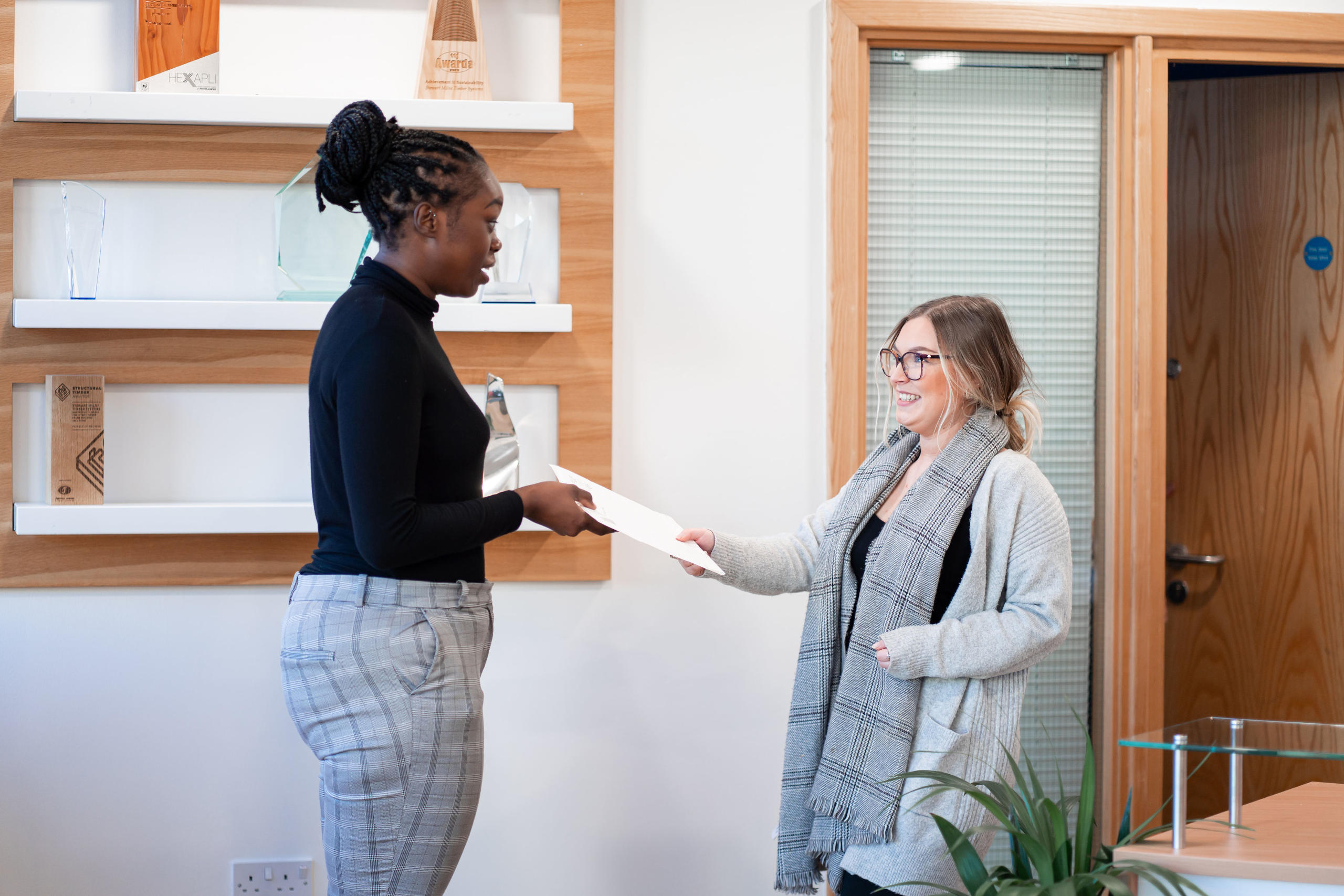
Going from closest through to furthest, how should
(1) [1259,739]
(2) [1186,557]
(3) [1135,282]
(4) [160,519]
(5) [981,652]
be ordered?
(1) [1259,739]
(5) [981,652]
(4) [160,519]
(3) [1135,282]
(2) [1186,557]

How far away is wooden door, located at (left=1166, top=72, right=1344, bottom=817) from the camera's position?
2.71 m

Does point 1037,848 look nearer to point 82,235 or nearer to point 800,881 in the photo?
point 800,881

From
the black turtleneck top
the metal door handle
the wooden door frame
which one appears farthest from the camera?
the metal door handle

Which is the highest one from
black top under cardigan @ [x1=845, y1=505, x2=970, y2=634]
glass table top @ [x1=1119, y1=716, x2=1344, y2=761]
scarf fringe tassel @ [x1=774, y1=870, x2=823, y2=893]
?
black top under cardigan @ [x1=845, y1=505, x2=970, y2=634]

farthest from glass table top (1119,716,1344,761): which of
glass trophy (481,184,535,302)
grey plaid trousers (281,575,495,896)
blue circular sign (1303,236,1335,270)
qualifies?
blue circular sign (1303,236,1335,270)

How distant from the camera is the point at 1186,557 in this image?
2.86 m

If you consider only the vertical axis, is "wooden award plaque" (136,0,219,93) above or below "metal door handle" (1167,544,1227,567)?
above

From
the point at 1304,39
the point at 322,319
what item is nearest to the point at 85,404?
the point at 322,319

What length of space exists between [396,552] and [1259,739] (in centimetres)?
107

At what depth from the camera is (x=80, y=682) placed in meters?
2.13

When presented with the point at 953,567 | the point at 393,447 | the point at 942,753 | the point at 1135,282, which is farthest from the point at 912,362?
the point at 1135,282

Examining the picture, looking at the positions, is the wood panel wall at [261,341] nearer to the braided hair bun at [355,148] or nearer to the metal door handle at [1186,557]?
Answer: the braided hair bun at [355,148]

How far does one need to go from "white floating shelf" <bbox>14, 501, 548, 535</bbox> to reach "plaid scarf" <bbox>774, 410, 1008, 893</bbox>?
2.10ft

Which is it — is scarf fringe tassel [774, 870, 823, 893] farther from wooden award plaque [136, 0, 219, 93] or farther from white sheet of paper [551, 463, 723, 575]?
wooden award plaque [136, 0, 219, 93]
